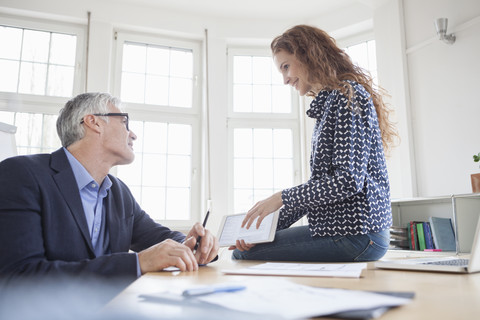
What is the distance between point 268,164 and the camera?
4.42 m

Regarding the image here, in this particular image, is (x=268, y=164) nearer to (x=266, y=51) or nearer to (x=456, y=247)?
(x=266, y=51)

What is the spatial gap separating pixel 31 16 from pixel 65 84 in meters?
0.74

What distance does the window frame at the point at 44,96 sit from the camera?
12.8 feet

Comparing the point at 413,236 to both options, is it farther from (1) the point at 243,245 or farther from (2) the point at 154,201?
(2) the point at 154,201

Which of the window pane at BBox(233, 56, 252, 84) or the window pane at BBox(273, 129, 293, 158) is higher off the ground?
the window pane at BBox(233, 56, 252, 84)

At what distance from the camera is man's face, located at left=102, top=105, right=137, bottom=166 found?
62.4 inches

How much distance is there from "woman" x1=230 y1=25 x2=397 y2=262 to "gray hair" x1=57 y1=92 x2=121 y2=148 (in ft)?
2.35

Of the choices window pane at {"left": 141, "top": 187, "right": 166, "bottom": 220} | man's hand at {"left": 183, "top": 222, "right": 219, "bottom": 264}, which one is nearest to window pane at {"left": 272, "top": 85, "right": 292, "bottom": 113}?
window pane at {"left": 141, "top": 187, "right": 166, "bottom": 220}

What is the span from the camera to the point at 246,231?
1.54 meters

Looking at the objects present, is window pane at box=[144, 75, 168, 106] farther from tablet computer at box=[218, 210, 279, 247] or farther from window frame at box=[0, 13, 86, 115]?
tablet computer at box=[218, 210, 279, 247]

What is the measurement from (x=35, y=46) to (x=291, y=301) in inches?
173

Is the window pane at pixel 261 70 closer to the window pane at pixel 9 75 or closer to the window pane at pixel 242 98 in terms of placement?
the window pane at pixel 242 98

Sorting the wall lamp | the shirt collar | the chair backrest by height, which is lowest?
the shirt collar

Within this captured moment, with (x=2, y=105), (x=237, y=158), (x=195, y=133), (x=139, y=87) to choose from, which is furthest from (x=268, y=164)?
(x=2, y=105)
